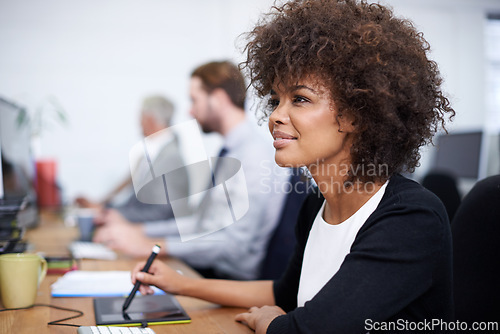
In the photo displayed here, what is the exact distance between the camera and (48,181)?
10.1 feet

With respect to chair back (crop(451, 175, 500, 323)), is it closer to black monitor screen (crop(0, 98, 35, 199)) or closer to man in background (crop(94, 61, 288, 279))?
man in background (crop(94, 61, 288, 279))

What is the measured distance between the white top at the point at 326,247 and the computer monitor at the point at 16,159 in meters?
0.84

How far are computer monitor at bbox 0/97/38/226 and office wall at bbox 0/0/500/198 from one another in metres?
1.52

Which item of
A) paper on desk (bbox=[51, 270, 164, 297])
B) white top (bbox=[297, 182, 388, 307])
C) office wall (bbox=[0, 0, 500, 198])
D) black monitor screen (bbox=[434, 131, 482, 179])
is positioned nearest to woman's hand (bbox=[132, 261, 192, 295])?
paper on desk (bbox=[51, 270, 164, 297])

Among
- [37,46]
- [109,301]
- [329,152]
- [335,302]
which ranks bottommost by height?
[109,301]

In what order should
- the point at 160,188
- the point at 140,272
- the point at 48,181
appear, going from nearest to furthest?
the point at 140,272, the point at 160,188, the point at 48,181

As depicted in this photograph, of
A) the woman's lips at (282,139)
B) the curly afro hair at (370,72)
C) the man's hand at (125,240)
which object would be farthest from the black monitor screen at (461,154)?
the woman's lips at (282,139)

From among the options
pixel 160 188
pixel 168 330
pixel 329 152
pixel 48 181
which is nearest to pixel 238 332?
pixel 168 330

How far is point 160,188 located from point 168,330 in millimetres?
623

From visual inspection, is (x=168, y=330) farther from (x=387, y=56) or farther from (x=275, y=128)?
(x=387, y=56)

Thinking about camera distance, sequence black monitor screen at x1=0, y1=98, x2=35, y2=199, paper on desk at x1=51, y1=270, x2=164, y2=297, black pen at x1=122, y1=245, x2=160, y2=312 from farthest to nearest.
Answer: black monitor screen at x1=0, y1=98, x2=35, y2=199 < paper on desk at x1=51, y1=270, x2=164, y2=297 < black pen at x1=122, y1=245, x2=160, y2=312
